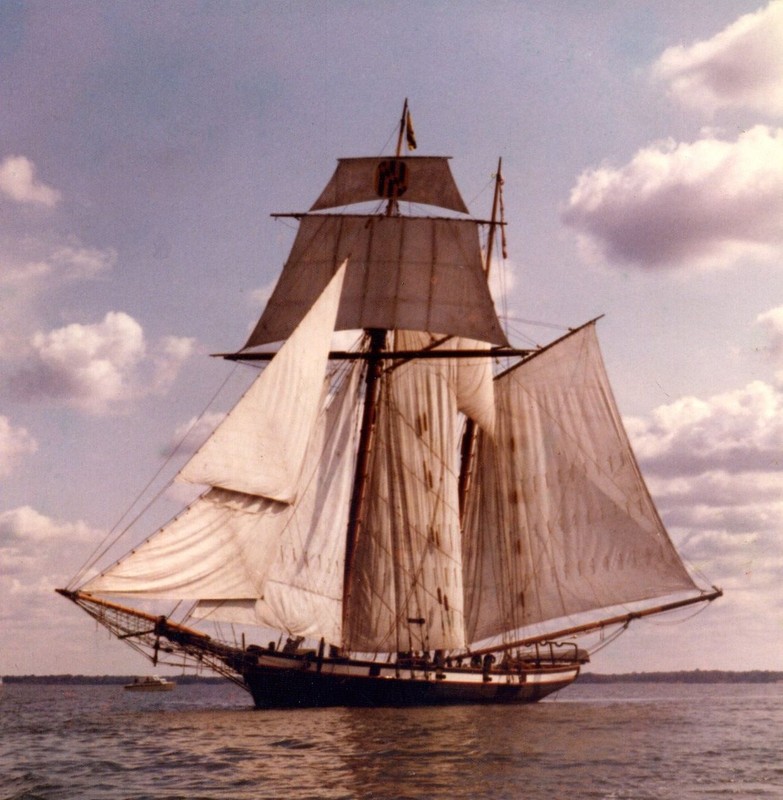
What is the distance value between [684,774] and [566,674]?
98.8 feet

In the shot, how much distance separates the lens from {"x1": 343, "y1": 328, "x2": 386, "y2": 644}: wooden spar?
42625 millimetres

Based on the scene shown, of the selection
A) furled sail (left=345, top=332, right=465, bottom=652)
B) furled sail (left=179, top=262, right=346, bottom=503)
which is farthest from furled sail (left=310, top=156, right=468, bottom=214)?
furled sail (left=179, top=262, right=346, bottom=503)

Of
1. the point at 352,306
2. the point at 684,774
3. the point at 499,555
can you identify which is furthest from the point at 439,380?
the point at 684,774

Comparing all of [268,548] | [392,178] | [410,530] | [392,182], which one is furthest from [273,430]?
[392,178]

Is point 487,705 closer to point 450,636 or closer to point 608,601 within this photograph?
point 450,636

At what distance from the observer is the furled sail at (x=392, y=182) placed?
51281mm

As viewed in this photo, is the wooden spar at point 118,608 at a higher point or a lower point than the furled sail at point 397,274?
lower

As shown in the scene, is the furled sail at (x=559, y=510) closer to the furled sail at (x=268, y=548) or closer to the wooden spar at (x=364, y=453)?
the wooden spar at (x=364, y=453)

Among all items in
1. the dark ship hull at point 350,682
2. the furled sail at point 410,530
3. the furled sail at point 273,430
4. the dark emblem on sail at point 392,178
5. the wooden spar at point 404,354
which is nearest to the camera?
the furled sail at point 273,430

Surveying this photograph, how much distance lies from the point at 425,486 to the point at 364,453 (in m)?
3.32

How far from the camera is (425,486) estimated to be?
151ft

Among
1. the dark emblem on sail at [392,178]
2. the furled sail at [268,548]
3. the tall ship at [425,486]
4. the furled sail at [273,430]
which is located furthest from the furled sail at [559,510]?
the furled sail at [273,430]

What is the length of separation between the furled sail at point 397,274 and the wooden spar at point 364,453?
1.12 m

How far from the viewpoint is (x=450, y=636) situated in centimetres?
4556
